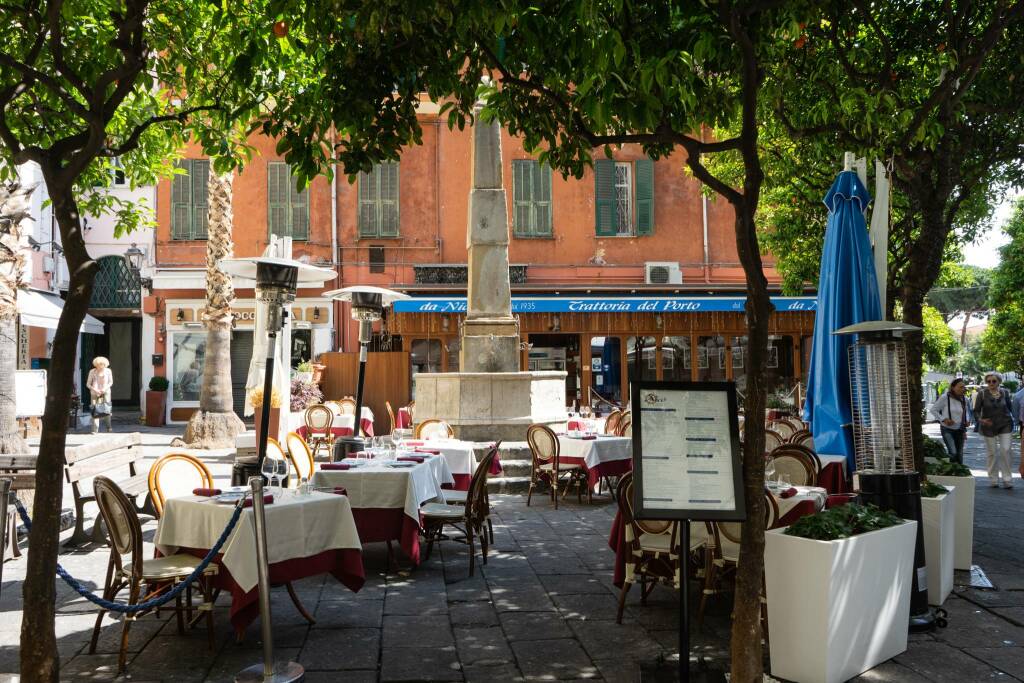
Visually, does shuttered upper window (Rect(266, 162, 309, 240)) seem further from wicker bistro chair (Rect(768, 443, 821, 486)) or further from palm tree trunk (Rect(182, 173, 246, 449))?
wicker bistro chair (Rect(768, 443, 821, 486))

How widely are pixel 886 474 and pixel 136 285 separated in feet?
69.0

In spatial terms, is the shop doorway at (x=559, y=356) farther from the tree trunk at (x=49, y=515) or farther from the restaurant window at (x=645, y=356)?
the tree trunk at (x=49, y=515)

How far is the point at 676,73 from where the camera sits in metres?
4.41

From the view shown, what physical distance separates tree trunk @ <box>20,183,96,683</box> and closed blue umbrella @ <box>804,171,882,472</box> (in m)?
4.74

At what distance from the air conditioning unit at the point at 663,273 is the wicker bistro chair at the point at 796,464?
14119 mm

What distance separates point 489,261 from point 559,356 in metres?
8.42

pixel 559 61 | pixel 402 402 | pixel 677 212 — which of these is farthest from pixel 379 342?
pixel 559 61

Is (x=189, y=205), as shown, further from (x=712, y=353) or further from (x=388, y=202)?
(x=712, y=353)

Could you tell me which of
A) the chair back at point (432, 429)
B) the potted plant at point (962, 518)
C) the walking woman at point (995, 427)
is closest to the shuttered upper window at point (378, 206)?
the chair back at point (432, 429)

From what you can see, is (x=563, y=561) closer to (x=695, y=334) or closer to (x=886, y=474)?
(x=886, y=474)

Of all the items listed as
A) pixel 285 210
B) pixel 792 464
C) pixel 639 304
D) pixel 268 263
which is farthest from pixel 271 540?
pixel 285 210

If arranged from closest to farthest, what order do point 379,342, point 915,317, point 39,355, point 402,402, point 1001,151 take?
point 915,317
point 1001,151
point 402,402
point 379,342
point 39,355

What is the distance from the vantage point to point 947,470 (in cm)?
657

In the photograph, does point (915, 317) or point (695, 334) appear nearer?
point (915, 317)
